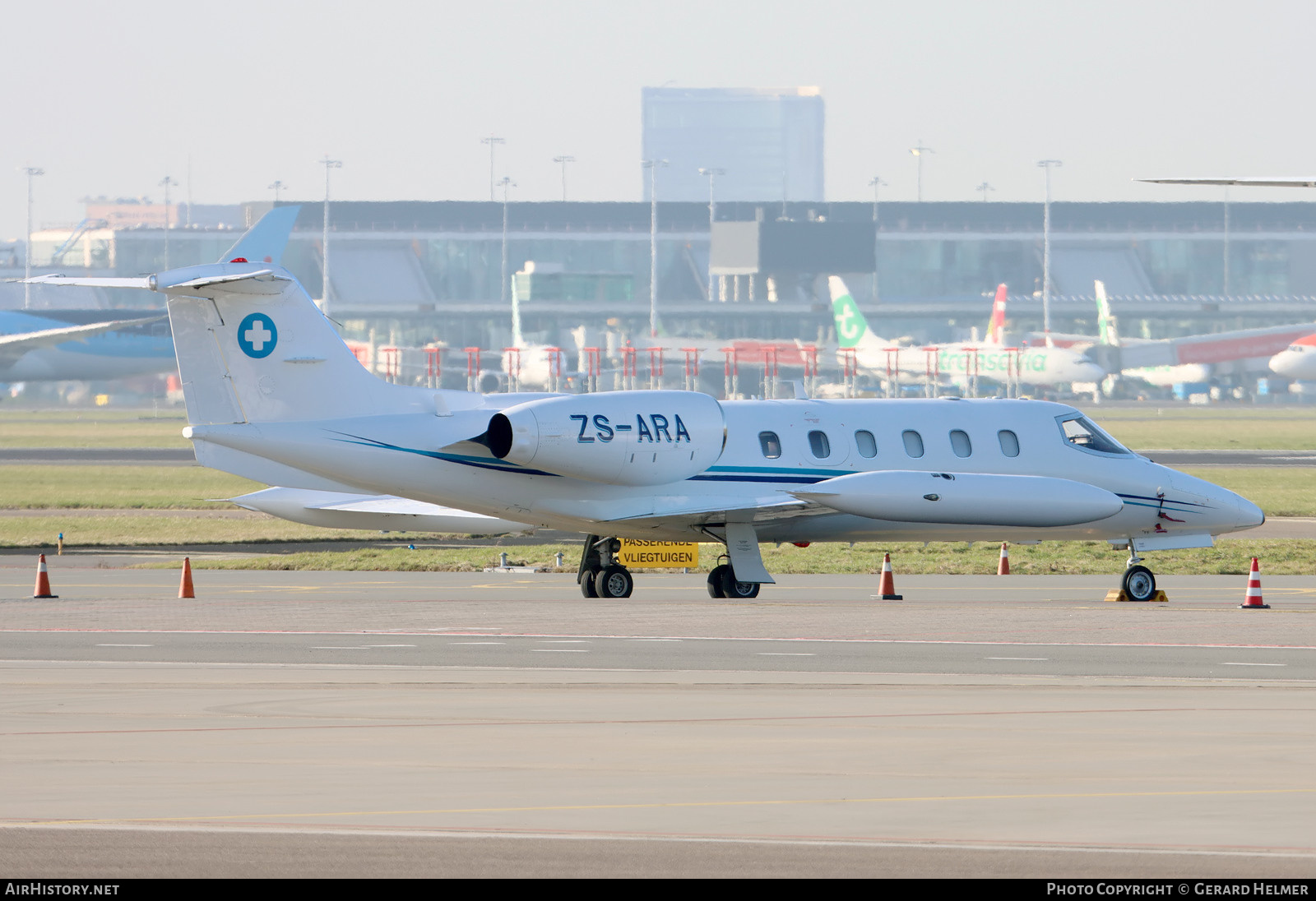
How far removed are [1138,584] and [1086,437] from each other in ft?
11.0

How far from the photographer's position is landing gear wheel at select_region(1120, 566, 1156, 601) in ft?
86.5

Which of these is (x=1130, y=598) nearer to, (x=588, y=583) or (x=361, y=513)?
(x=588, y=583)

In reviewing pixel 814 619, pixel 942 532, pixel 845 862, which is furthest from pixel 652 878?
pixel 942 532

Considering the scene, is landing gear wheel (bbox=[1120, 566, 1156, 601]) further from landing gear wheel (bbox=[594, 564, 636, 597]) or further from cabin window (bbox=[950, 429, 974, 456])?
landing gear wheel (bbox=[594, 564, 636, 597])

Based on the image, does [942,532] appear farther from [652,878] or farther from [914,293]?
[914,293]

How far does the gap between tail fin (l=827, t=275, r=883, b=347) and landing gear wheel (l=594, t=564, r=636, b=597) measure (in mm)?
129618

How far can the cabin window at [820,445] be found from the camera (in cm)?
2755

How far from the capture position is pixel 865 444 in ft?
91.7

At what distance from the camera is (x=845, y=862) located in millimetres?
8891

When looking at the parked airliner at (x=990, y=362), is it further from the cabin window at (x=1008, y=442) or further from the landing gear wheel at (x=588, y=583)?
the landing gear wheel at (x=588, y=583)

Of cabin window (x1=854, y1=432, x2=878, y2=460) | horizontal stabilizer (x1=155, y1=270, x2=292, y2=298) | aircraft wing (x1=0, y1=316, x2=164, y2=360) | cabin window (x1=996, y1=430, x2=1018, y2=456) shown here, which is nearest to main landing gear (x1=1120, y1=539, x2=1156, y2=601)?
cabin window (x1=996, y1=430, x2=1018, y2=456)

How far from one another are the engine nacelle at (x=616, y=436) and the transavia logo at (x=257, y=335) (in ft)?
9.89

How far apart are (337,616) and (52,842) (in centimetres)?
1425

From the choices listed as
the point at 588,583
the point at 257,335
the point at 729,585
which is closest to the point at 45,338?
the point at 588,583
